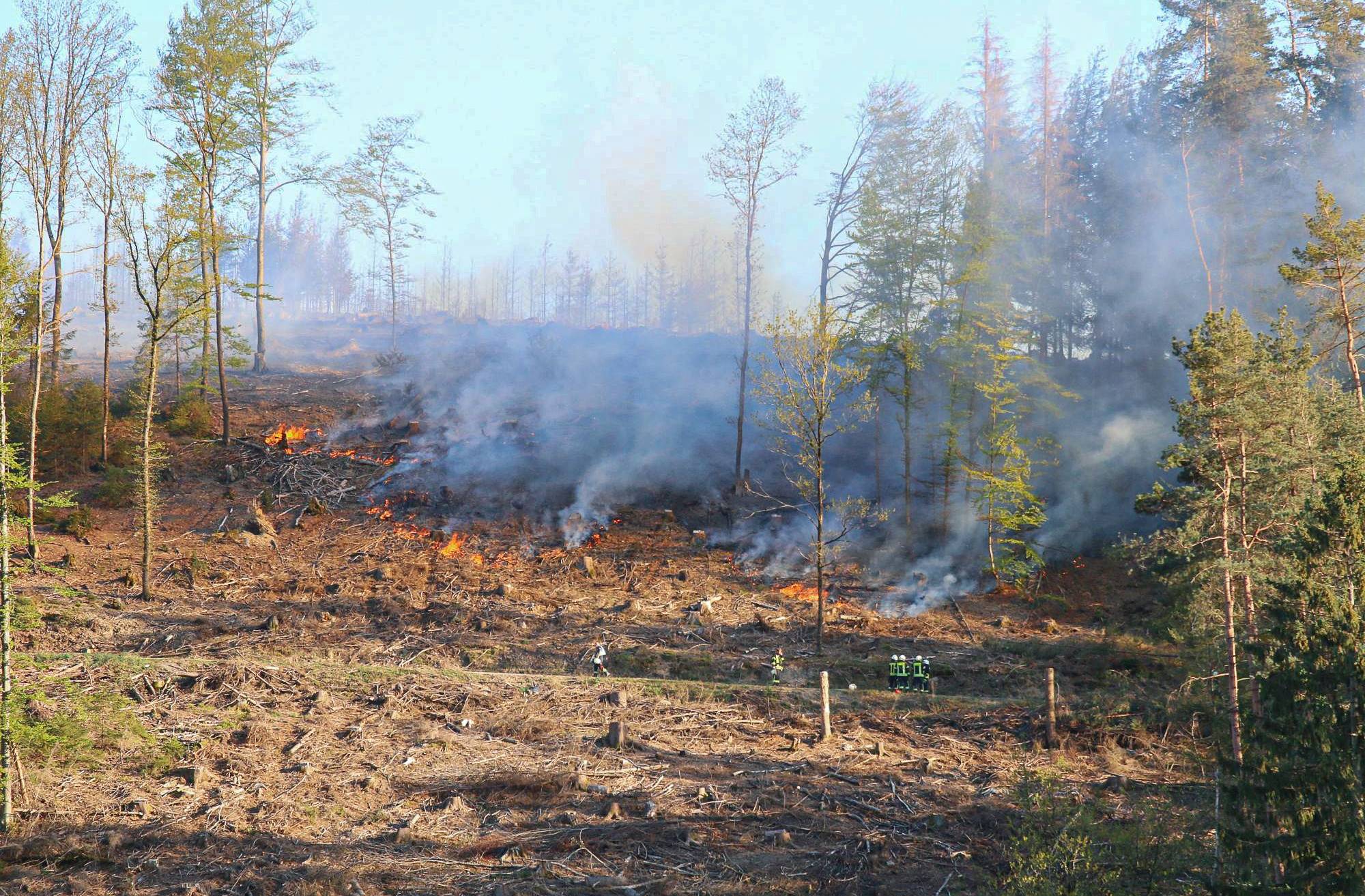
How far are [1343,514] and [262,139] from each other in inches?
1601

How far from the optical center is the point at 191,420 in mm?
31891

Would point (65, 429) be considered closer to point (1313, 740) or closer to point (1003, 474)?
point (1003, 474)

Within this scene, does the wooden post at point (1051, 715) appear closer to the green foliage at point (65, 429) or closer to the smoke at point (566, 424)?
the smoke at point (566, 424)

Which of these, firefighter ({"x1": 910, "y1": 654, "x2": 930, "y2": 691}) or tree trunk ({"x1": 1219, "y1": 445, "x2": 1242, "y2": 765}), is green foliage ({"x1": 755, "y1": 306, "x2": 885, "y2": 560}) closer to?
firefighter ({"x1": 910, "y1": 654, "x2": 930, "y2": 691})

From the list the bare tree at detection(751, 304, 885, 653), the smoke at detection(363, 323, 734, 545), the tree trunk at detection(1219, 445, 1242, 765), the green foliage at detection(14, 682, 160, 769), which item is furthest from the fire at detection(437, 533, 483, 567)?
the tree trunk at detection(1219, 445, 1242, 765)

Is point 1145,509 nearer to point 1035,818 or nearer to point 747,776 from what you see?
point 1035,818

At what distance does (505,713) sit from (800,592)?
43.2ft

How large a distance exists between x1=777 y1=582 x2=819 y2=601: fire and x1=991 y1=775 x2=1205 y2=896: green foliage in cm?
1278

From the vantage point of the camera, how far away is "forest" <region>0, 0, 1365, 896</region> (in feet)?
39.5

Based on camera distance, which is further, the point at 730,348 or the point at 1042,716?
the point at 730,348

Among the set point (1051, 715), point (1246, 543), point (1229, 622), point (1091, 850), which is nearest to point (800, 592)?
point (1051, 715)

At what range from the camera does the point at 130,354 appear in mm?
62938

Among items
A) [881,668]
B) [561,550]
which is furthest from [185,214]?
[881,668]

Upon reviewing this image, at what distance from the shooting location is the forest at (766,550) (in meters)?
12.1
